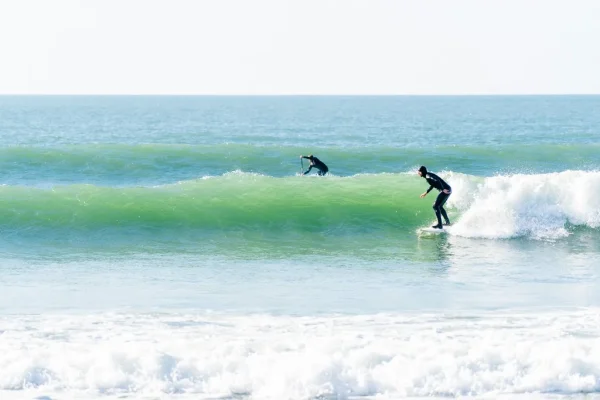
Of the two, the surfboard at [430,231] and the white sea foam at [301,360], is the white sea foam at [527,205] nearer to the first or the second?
the surfboard at [430,231]

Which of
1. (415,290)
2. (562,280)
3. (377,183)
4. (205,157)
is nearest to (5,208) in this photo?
(377,183)

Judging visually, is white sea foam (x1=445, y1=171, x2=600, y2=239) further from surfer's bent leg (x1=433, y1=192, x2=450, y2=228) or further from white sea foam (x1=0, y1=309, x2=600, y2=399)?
white sea foam (x1=0, y1=309, x2=600, y2=399)

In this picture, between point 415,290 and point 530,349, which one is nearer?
point 530,349

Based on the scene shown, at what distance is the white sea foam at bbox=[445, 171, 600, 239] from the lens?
669 inches

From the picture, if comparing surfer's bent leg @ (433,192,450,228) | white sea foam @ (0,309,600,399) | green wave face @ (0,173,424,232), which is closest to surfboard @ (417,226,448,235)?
surfer's bent leg @ (433,192,450,228)

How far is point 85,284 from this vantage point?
41.3 feet

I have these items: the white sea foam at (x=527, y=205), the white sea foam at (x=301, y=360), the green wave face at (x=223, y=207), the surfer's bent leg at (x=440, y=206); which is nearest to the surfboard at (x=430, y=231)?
the surfer's bent leg at (x=440, y=206)

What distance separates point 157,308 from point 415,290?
353 centimetres

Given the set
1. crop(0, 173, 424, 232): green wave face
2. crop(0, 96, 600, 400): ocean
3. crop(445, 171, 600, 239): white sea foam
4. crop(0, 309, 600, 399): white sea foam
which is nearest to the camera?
crop(0, 309, 600, 399): white sea foam

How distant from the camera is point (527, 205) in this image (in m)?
17.9

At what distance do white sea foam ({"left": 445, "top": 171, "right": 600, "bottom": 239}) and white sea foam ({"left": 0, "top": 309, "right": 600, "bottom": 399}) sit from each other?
691 centimetres

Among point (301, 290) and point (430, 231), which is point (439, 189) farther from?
point (301, 290)

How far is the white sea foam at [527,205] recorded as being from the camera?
1698cm

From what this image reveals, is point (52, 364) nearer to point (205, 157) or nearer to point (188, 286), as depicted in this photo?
point (188, 286)
